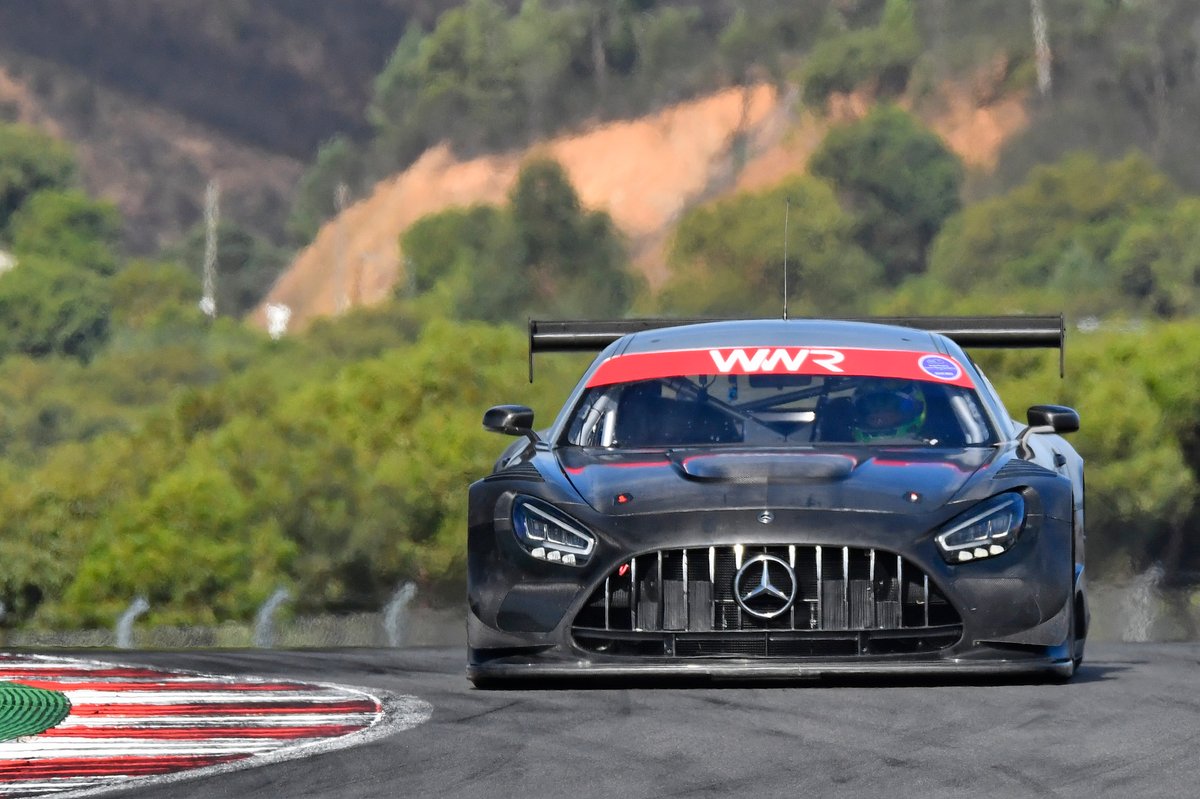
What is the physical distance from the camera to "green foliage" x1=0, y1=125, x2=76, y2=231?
513 feet

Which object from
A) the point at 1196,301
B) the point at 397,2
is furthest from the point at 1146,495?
the point at 397,2

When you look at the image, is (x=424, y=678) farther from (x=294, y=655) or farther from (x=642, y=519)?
(x=642, y=519)

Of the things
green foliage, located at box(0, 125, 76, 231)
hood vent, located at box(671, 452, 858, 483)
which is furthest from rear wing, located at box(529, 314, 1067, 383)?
green foliage, located at box(0, 125, 76, 231)

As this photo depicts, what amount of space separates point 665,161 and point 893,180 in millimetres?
9674

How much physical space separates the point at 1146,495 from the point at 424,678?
44.7 meters

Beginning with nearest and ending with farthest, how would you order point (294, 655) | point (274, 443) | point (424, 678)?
point (424, 678) < point (294, 655) < point (274, 443)

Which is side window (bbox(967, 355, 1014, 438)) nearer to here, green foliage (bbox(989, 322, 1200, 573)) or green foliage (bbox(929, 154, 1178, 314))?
green foliage (bbox(989, 322, 1200, 573))

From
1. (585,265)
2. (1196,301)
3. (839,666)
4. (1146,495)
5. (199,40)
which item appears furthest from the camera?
(199,40)

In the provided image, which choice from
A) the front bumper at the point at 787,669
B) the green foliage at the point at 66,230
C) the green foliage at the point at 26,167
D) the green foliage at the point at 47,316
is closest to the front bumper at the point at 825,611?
the front bumper at the point at 787,669

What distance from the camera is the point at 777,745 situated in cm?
710

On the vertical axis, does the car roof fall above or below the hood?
above

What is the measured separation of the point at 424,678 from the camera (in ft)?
31.4

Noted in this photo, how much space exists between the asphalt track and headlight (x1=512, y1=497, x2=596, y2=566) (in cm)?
43

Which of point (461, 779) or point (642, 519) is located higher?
point (642, 519)
